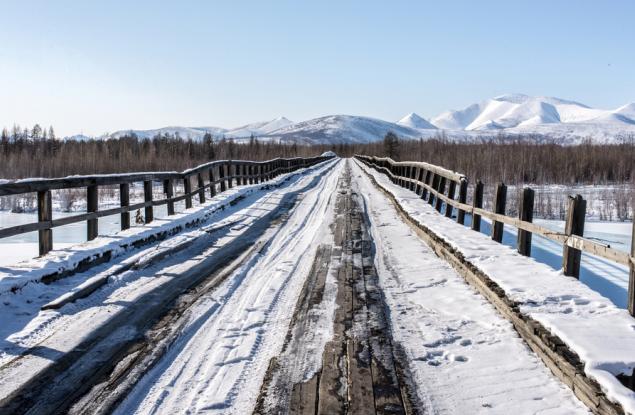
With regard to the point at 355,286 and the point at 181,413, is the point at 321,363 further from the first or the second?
the point at 355,286

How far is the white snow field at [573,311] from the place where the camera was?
3.07m

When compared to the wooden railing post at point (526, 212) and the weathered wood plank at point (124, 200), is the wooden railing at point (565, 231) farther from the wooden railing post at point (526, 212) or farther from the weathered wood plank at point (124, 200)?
the weathered wood plank at point (124, 200)

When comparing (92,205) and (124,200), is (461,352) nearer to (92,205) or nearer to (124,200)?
(92,205)

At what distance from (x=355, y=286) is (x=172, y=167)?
4497 centimetres

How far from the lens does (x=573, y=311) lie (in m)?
4.18

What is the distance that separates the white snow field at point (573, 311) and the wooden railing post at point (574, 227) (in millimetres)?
156

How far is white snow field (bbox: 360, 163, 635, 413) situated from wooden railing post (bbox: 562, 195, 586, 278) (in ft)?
0.51

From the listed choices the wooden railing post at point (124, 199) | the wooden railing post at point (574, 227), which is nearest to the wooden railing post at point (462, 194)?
the wooden railing post at point (574, 227)

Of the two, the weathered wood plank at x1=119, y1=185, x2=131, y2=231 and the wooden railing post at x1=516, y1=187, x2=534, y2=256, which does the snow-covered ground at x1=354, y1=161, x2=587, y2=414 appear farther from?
the weathered wood plank at x1=119, y1=185, x2=131, y2=231

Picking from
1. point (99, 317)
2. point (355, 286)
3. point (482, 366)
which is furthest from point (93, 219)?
point (482, 366)

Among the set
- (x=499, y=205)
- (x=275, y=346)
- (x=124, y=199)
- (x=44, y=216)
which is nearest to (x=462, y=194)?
(x=499, y=205)

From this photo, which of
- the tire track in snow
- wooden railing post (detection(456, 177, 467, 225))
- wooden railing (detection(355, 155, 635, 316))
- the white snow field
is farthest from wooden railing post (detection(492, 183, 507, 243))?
the tire track in snow

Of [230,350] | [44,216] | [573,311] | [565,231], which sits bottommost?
[230,350]

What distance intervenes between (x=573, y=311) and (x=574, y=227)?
1265 millimetres
